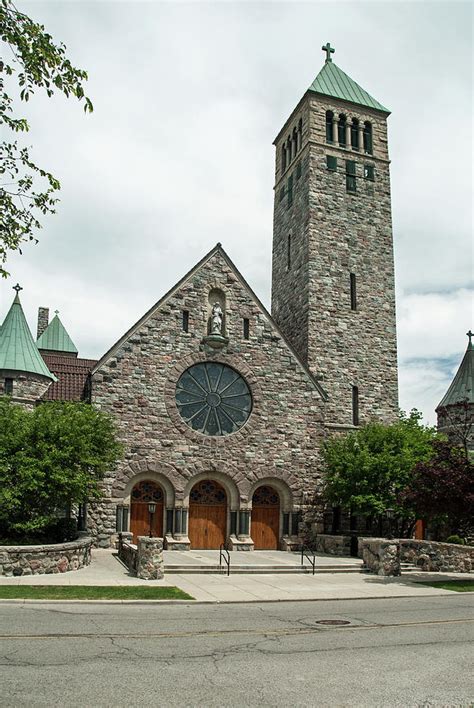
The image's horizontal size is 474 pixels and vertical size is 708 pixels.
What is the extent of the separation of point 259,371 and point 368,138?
16854 millimetres

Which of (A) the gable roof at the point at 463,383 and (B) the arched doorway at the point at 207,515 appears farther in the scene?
(A) the gable roof at the point at 463,383

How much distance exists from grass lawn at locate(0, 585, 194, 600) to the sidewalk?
0.63 m

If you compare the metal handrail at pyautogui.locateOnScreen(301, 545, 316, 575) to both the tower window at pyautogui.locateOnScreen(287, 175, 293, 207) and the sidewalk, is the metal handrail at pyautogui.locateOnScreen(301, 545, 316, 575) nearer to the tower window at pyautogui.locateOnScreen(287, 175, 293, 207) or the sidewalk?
the sidewalk

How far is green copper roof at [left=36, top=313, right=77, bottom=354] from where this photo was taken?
4922 cm

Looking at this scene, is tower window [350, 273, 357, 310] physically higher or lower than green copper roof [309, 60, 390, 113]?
lower

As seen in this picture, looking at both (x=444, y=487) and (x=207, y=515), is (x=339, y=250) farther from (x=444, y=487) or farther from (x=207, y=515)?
(x=444, y=487)

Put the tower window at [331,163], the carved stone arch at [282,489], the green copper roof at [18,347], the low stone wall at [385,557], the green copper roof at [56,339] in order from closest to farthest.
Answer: the low stone wall at [385,557], the carved stone arch at [282,489], the green copper roof at [18,347], the tower window at [331,163], the green copper roof at [56,339]

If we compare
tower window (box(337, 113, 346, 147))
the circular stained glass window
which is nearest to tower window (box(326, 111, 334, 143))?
tower window (box(337, 113, 346, 147))

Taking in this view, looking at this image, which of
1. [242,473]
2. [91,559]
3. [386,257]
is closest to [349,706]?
[91,559]

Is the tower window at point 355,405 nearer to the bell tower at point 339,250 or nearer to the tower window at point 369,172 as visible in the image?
the bell tower at point 339,250

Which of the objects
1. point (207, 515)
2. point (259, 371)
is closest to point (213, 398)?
point (259, 371)

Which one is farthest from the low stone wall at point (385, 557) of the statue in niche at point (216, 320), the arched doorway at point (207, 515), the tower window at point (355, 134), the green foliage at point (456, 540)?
the tower window at point (355, 134)

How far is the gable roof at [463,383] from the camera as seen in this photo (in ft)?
134

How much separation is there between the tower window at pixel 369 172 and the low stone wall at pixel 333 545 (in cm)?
1975
